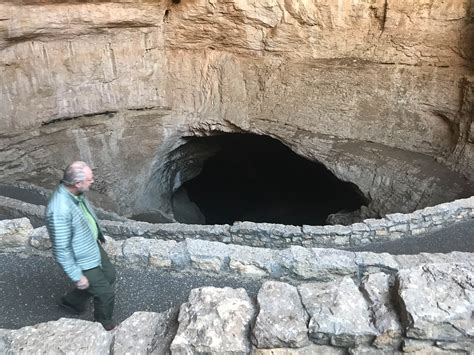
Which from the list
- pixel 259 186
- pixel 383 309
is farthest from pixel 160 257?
pixel 259 186

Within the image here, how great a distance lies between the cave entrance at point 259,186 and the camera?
14750mm

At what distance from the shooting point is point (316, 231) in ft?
22.2

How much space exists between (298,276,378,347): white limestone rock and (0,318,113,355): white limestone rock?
1.49 m

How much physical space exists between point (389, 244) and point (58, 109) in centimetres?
822

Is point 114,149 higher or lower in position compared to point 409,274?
lower

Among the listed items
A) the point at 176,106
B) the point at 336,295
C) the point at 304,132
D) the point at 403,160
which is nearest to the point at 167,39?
the point at 176,106

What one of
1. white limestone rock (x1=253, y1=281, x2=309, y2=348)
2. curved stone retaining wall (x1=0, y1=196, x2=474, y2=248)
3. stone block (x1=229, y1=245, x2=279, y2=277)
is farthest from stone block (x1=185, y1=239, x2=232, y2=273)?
white limestone rock (x1=253, y1=281, x2=309, y2=348)

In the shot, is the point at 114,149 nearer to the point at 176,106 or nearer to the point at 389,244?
the point at 176,106

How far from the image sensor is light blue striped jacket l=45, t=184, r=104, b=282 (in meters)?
3.60

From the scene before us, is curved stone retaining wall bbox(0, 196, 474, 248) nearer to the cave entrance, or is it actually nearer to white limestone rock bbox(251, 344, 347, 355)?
white limestone rock bbox(251, 344, 347, 355)

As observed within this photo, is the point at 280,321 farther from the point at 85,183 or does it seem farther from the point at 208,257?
the point at 208,257

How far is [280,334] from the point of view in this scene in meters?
2.92

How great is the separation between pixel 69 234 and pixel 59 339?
878 millimetres

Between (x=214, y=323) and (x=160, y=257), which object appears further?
(x=160, y=257)
